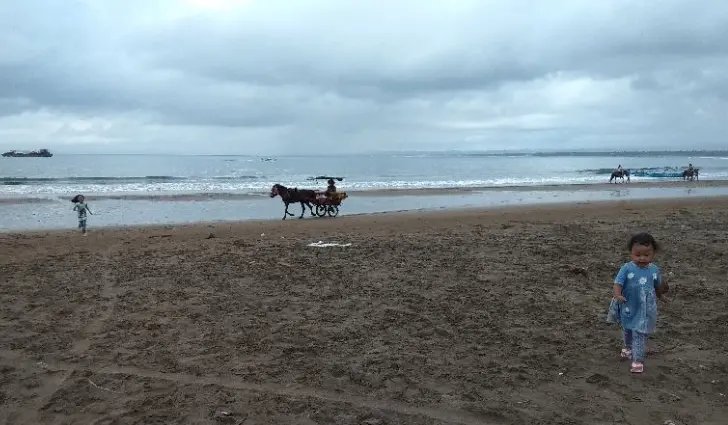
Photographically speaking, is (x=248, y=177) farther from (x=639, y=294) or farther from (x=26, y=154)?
(x=26, y=154)

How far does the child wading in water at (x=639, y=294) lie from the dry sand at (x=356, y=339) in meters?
0.29

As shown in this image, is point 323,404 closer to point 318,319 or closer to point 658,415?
point 318,319

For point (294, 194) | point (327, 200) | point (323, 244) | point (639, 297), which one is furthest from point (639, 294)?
point (294, 194)

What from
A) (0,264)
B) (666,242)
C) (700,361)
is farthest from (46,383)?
(666,242)

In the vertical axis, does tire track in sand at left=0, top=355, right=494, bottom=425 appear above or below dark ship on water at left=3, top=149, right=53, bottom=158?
below

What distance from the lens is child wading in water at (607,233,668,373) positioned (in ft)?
17.0

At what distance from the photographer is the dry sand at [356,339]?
4.59 metres

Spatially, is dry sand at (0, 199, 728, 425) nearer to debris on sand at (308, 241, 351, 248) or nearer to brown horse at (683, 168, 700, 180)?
debris on sand at (308, 241, 351, 248)

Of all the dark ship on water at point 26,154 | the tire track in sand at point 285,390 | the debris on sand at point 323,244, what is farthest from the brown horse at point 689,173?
the dark ship on water at point 26,154

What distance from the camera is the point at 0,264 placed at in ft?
35.0

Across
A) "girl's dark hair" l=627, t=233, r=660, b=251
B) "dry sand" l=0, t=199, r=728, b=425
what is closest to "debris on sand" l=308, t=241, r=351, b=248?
"dry sand" l=0, t=199, r=728, b=425

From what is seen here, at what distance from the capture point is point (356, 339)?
608 centimetres

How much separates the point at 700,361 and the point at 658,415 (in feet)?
4.37

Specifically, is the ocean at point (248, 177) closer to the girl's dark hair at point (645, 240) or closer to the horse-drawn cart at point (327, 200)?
the horse-drawn cart at point (327, 200)
